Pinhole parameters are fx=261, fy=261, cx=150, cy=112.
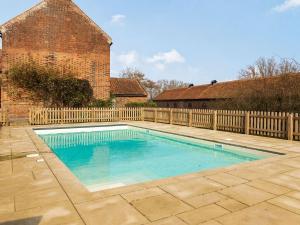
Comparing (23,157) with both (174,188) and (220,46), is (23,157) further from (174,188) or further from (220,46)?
(220,46)

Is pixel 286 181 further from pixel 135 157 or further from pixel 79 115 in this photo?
pixel 79 115

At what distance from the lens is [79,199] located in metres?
4.32

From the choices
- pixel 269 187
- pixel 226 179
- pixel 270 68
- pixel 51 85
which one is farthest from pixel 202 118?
pixel 270 68

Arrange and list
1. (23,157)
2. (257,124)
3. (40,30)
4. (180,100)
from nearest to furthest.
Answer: (23,157) → (257,124) → (40,30) → (180,100)

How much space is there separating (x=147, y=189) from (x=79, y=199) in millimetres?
1226

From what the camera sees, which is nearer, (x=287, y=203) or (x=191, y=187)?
(x=287, y=203)

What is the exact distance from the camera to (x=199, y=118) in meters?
15.8

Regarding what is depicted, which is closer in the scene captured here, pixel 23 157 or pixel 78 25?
pixel 23 157

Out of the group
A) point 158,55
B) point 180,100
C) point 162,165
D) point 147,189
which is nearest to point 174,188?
point 147,189

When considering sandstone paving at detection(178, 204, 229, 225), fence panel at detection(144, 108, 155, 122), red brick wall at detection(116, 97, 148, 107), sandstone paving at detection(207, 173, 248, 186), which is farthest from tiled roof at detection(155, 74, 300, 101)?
sandstone paving at detection(178, 204, 229, 225)

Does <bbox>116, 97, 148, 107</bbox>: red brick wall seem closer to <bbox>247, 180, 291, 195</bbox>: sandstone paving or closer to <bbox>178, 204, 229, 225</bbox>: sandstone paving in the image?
<bbox>247, 180, 291, 195</bbox>: sandstone paving

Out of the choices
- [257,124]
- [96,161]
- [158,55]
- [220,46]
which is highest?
[158,55]

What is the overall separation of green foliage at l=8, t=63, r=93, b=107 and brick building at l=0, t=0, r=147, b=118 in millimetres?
566

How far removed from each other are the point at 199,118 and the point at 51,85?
12731 mm
